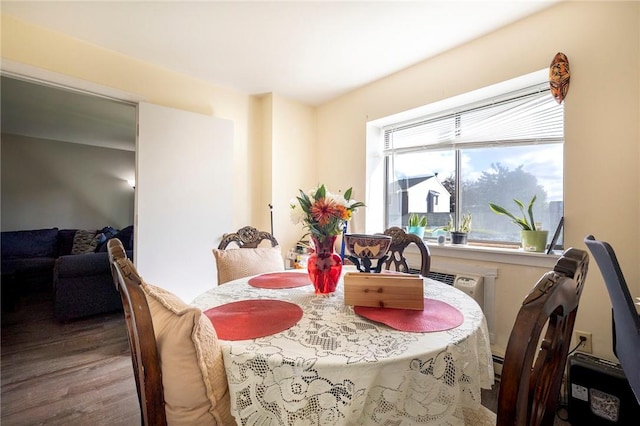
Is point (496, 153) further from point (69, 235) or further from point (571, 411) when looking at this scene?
point (69, 235)

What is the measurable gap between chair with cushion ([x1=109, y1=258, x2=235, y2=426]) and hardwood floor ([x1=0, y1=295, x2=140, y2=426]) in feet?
Result: 3.93

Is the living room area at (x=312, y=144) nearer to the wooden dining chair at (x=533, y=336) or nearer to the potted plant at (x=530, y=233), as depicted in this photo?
the potted plant at (x=530, y=233)

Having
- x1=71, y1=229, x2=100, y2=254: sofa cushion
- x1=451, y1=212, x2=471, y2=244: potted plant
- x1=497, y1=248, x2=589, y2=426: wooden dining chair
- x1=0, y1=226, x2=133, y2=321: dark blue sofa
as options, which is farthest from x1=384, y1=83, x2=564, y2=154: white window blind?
x1=71, y1=229, x2=100, y2=254: sofa cushion

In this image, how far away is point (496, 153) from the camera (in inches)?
86.7

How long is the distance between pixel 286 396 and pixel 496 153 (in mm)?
2348

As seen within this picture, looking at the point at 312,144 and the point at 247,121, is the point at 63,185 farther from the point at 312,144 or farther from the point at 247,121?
the point at 312,144

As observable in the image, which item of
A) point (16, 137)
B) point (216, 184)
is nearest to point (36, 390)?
point (216, 184)

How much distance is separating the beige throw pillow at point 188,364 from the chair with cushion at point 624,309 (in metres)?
1.31

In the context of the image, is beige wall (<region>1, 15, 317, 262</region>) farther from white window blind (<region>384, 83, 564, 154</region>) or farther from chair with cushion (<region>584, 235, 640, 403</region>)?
chair with cushion (<region>584, 235, 640, 403</region>)

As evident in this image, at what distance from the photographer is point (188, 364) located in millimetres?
670

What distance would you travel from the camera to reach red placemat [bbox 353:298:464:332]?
848 millimetres

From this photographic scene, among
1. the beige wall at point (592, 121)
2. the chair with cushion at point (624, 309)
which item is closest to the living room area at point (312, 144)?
the beige wall at point (592, 121)

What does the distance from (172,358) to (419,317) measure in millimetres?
740

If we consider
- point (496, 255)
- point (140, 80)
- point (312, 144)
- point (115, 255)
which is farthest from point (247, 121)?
point (496, 255)
